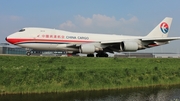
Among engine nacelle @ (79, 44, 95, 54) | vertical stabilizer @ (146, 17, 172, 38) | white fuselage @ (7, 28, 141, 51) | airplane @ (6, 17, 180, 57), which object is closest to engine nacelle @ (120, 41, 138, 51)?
airplane @ (6, 17, 180, 57)

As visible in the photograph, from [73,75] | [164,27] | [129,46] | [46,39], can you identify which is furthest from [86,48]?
[164,27]

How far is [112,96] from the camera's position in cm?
1989

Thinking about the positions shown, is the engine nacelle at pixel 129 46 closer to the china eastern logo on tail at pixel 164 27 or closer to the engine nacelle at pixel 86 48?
the engine nacelle at pixel 86 48

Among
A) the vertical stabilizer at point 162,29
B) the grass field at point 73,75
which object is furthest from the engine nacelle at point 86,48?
the vertical stabilizer at point 162,29

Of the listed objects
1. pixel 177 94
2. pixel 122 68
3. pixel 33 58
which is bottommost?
pixel 177 94

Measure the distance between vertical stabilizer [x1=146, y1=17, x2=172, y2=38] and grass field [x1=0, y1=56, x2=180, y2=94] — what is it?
12140 mm

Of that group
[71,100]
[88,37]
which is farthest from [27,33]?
[71,100]

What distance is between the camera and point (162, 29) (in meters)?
43.0

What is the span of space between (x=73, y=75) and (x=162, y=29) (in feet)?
87.8

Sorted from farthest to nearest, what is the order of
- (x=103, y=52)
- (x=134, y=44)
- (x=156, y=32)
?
1. (x=156, y=32)
2. (x=103, y=52)
3. (x=134, y=44)

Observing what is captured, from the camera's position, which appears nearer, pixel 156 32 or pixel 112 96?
pixel 112 96

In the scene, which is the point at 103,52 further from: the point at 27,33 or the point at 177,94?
the point at 177,94

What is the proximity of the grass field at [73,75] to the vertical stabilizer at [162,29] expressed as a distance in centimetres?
1214

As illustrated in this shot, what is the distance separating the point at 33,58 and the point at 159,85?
1534 cm
